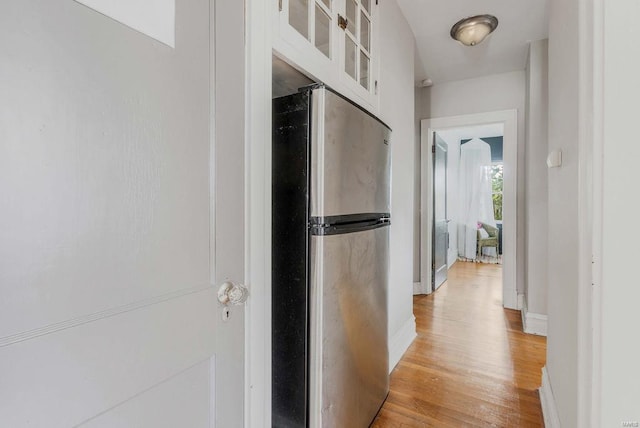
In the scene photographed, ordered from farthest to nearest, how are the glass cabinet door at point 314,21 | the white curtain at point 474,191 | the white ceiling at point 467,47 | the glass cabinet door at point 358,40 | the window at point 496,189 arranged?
the window at point 496,189
the white curtain at point 474,191
the white ceiling at point 467,47
the glass cabinet door at point 358,40
the glass cabinet door at point 314,21

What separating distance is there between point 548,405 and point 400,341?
96 centimetres

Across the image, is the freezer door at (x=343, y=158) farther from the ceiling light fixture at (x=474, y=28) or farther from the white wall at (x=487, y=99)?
the white wall at (x=487, y=99)

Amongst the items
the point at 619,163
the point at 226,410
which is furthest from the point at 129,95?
the point at 619,163

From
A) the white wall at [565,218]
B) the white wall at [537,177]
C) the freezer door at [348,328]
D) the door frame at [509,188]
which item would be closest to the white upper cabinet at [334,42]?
the freezer door at [348,328]

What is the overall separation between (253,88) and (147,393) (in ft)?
2.98

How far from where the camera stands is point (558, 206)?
1.45 meters

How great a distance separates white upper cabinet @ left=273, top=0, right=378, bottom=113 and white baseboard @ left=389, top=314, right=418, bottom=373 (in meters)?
1.68

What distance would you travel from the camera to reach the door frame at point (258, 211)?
3.34 feet

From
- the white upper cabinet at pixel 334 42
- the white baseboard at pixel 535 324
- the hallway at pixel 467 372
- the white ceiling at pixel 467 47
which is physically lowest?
the hallway at pixel 467 372

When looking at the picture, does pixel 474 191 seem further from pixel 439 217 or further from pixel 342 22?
pixel 342 22

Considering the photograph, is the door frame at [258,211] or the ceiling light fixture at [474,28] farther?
the ceiling light fixture at [474,28]

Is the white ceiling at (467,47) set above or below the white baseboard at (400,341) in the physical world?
above

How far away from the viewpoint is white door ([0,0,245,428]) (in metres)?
0.52

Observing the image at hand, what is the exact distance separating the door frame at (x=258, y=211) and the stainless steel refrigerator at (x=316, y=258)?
13 centimetres
